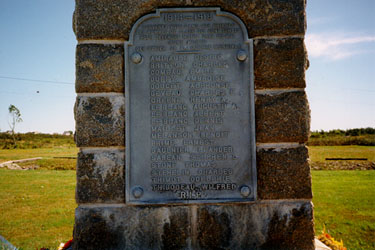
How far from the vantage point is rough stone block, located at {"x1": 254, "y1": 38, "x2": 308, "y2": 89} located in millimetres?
2389

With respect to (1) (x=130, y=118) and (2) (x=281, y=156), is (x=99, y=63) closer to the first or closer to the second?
(1) (x=130, y=118)

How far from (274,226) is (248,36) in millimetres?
1652

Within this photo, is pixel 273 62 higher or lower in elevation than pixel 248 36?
lower

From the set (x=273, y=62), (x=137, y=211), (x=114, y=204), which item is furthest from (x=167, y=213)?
(x=273, y=62)

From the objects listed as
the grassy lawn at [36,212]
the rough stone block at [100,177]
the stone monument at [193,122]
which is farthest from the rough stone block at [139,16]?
the grassy lawn at [36,212]

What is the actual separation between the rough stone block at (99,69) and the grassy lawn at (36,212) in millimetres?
3418

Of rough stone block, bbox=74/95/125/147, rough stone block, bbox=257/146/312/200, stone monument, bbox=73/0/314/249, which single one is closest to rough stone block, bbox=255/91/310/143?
stone monument, bbox=73/0/314/249

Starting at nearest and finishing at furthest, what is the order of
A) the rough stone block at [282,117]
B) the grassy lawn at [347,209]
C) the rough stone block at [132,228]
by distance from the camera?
the rough stone block at [132,228], the rough stone block at [282,117], the grassy lawn at [347,209]

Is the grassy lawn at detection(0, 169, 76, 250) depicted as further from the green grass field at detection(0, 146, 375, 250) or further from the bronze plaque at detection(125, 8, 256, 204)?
the bronze plaque at detection(125, 8, 256, 204)

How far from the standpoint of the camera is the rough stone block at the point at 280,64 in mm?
2389

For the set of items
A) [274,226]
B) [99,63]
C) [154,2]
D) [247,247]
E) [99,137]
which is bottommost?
[247,247]

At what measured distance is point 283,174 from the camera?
2.36m

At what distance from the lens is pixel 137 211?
230cm

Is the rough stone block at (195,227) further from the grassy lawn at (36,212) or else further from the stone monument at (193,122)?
the grassy lawn at (36,212)
